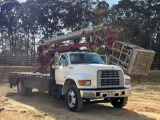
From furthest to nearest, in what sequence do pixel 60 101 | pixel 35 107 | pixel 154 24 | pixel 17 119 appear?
pixel 154 24 < pixel 60 101 < pixel 35 107 < pixel 17 119

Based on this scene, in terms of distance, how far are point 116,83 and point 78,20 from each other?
34762 millimetres

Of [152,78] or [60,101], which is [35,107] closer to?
[60,101]

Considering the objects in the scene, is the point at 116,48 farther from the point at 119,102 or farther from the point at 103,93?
the point at 103,93

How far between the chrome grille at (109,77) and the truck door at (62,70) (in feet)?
5.24

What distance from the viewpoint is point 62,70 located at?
35.6 feet

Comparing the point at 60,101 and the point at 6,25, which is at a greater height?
the point at 6,25

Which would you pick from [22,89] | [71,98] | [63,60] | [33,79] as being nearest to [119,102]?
[71,98]

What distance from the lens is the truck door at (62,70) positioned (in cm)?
1070

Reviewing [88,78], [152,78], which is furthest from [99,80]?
[152,78]

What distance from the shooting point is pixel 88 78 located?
9430mm

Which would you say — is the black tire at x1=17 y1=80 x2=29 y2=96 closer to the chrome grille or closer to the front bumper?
the front bumper

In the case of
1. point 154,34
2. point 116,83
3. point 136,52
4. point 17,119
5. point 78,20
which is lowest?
point 17,119

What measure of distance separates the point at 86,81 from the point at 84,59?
1.66m

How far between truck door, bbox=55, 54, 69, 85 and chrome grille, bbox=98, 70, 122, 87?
160 cm
